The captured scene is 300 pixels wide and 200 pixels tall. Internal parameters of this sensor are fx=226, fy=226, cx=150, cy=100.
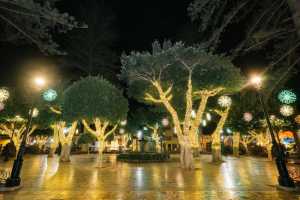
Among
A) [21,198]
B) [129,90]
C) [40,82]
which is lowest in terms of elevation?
[21,198]

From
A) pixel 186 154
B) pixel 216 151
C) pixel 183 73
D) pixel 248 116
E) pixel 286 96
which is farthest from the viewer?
pixel 248 116

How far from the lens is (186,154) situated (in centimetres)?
1850

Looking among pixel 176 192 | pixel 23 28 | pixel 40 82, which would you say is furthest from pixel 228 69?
pixel 23 28

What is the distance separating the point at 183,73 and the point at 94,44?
21895 mm

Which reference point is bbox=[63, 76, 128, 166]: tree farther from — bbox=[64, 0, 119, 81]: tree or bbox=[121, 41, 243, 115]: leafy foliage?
bbox=[64, 0, 119, 81]: tree

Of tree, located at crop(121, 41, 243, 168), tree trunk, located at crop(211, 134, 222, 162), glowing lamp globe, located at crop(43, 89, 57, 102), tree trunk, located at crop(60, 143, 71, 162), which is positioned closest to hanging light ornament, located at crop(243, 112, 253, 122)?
tree trunk, located at crop(211, 134, 222, 162)

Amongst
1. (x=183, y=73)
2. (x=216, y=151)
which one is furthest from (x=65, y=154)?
(x=216, y=151)

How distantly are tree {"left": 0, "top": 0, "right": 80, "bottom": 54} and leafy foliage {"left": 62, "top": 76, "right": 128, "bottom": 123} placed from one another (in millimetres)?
11597

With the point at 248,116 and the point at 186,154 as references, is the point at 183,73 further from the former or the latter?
the point at 248,116

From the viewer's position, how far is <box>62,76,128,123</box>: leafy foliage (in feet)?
64.0

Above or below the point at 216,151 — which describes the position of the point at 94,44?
above

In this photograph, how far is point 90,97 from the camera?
1980cm

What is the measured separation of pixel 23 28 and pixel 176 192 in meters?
8.35

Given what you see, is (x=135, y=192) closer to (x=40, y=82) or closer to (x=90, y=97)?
(x=40, y=82)
